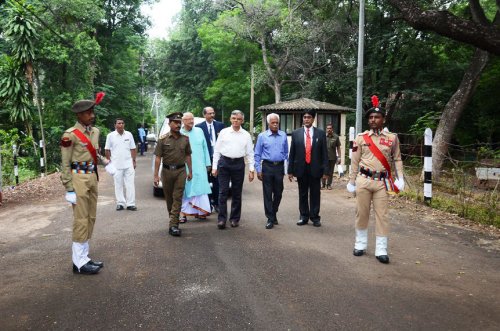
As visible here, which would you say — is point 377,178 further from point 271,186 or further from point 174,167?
point 174,167

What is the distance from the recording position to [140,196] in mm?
11422

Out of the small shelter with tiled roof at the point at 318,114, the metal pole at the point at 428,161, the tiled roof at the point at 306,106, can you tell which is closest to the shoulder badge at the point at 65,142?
the metal pole at the point at 428,161

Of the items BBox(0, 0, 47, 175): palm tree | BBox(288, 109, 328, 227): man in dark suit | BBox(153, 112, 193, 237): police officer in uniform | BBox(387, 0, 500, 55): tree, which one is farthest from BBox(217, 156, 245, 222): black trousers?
BBox(0, 0, 47, 175): palm tree

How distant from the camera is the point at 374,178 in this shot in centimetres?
584

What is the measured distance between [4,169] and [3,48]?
1133cm

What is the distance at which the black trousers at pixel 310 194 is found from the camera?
25.7ft

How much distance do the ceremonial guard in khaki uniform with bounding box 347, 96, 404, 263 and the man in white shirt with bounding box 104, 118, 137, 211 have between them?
517cm

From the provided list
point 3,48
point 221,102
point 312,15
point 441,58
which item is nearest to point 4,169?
point 3,48

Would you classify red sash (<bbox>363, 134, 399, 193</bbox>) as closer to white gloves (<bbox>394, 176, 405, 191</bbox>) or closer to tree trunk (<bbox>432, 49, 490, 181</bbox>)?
white gloves (<bbox>394, 176, 405, 191</bbox>)

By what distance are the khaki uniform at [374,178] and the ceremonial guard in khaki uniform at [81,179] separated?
11.1 ft

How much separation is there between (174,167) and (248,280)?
9.15 feet

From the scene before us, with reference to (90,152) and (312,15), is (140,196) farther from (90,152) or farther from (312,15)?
(312,15)

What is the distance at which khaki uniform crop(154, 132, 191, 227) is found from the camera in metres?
7.01

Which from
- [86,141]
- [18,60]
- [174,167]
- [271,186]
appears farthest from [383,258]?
[18,60]
